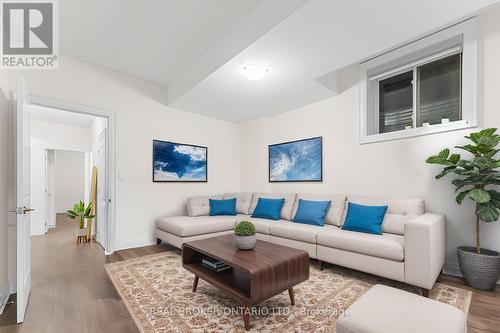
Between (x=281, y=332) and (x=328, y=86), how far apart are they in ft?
10.6

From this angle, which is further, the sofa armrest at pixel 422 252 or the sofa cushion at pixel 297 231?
the sofa cushion at pixel 297 231

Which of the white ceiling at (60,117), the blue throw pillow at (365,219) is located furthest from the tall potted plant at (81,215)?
the blue throw pillow at (365,219)

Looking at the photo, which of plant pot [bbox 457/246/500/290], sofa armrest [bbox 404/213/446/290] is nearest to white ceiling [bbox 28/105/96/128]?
sofa armrest [bbox 404/213/446/290]

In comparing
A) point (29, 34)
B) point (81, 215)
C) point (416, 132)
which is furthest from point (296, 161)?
point (81, 215)

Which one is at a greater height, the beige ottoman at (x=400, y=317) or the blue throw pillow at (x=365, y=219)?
the blue throw pillow at (x=365, y=219)

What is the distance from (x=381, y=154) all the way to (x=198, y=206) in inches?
122

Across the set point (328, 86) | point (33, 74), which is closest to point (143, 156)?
point (33, 74)

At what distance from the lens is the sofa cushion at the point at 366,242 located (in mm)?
2381

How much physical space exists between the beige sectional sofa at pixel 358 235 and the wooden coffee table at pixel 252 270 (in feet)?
2.71

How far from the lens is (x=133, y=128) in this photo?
13.2 ft

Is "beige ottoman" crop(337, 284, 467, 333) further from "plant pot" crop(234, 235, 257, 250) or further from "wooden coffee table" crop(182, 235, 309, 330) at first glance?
"plant pot" crop(234, 235, 257, 250)

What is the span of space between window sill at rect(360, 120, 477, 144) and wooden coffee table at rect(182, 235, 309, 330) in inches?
84.6

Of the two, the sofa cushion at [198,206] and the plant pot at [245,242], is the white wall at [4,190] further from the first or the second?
the sofa cushion at [198,206]

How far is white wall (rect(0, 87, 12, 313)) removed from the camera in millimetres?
2262
